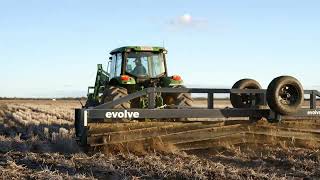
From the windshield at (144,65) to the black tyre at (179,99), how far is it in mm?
1061

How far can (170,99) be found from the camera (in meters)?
11.6

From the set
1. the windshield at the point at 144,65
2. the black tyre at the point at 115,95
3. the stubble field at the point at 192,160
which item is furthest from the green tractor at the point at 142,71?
the stubble field at the point at 192,160

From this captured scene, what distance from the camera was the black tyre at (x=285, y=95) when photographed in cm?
948

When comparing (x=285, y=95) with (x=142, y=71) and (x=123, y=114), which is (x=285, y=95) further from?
(x=142, y=71)

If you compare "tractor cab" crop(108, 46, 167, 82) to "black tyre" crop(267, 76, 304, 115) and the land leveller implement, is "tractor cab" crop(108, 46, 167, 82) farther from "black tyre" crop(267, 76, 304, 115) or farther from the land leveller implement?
"black tyre" crop(267, 76, 304, 115)

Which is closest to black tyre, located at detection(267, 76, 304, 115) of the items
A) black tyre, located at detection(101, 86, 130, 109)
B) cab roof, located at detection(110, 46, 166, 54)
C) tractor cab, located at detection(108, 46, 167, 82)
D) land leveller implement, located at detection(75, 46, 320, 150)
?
land leveller implement, located at detection(75, 46, 320, 150)

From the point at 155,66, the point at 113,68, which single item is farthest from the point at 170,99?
the point at 113,68

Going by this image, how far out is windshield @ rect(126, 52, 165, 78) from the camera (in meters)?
12.5

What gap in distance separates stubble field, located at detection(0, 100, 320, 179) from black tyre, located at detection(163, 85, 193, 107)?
167 cm

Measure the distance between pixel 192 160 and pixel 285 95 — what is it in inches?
97.1

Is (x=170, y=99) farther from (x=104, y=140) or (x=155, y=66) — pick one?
(x=104, y=140)

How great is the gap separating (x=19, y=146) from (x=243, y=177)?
19.5 feet

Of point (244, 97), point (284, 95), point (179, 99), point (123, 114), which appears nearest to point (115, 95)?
point (123, 114)

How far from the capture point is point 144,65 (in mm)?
12539
